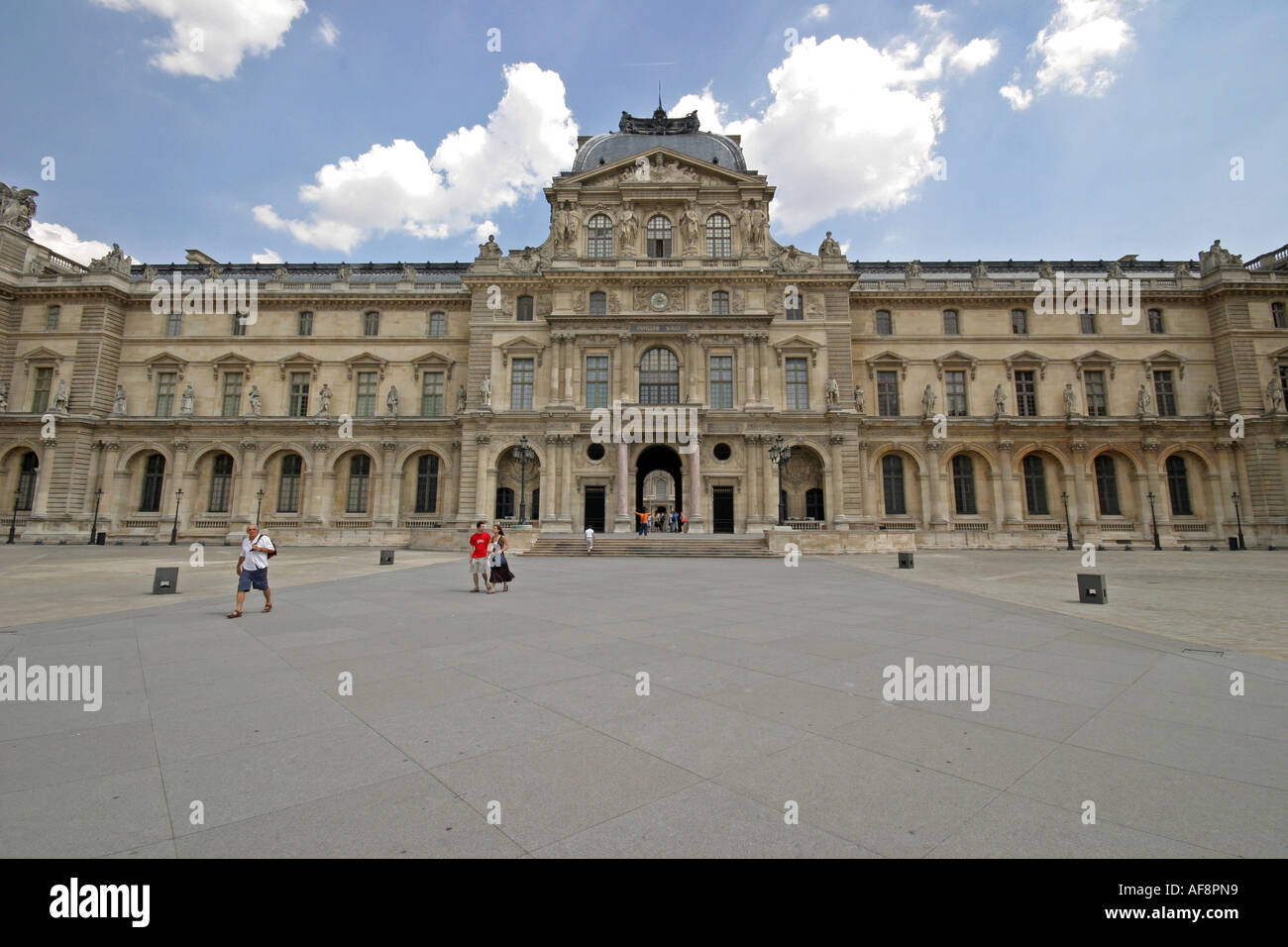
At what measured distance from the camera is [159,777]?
151 inches

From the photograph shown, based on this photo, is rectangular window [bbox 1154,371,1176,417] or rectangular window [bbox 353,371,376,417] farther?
rectangular window [bbox 353,371,376,417]

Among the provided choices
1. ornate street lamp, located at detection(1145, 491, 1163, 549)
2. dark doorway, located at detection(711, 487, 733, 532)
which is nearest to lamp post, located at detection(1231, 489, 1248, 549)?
ornate street lamp, located at detection(1145, 491, 1163, 549)

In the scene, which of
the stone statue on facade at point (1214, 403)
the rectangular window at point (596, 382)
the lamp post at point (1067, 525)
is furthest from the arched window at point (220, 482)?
the stone statue on facade at point (1214, 403)

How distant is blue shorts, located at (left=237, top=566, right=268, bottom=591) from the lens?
10484mm

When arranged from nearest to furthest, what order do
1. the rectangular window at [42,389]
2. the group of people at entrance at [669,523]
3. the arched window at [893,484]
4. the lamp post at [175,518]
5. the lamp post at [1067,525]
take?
1. the group of people at entrance at [669,523]
2. the lamp post at [1067,525]
3. the lamp post at [175,518]
4. the arched window at [893,484]
5. the rectangular window at [42,389]

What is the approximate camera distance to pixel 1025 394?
39.6m

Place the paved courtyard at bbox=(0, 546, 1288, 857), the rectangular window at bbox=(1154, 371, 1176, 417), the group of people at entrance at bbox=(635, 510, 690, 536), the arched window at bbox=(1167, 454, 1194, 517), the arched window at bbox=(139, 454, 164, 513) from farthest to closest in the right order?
the arched window at bbox=(139, 454, 164, 513) < the rectangular window at bbox=(1154, 371, 1176, 417) < the arched window at bbox=(1167, 454, 1194, 517) < the group of people at entrance at bbox=(635, 510, 690, 536) < the paved courtyard at bbox=(0, 546, 1288, 857)

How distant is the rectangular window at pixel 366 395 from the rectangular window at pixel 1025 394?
44335 millimetres

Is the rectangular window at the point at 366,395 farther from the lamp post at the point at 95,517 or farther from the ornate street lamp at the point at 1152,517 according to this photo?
the ornate street lamp at the point at 1152,517

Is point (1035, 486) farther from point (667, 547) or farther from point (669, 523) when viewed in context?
point (667, 547)

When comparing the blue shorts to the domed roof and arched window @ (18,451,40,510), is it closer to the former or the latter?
the domed roof

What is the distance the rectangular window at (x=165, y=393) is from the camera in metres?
40.6

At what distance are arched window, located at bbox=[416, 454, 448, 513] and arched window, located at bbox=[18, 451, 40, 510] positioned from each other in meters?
24.3
